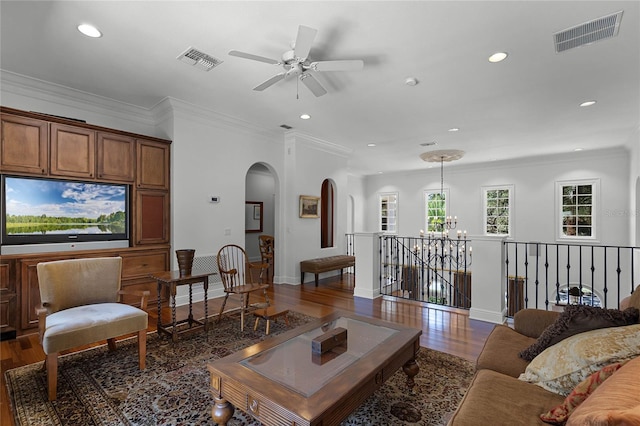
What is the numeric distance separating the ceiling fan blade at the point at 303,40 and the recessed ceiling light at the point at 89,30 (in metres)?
1.83

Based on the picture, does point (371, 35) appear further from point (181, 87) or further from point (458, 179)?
point (458, 179)

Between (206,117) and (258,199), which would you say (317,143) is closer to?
(206,117)

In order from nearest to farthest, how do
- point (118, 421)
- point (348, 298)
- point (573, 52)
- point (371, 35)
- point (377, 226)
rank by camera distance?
point (118, 421), point (371, 35), point (573, 52), point (348, 298), point (377, 226)

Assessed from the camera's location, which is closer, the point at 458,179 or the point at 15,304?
the point at 15,304

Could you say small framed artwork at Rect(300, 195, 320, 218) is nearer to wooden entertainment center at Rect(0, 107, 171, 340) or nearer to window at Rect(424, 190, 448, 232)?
wooden entertainment center at Rect(0, 107, 171, 340)

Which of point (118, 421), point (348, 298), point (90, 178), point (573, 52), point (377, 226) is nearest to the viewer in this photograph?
point (118, 421)

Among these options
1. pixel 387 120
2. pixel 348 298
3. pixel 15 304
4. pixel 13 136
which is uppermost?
pixel 387 120

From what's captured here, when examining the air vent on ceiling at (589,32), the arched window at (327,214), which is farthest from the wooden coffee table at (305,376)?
the arched window at (327,214)

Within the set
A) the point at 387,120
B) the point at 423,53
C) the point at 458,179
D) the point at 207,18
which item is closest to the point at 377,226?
the point at 458,179

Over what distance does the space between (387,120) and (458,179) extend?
5.51 m

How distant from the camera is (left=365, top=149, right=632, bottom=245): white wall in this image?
7.20 metres

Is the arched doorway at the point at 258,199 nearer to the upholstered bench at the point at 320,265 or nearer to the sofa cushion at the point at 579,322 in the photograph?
the upholstered bench at the point at 320,265

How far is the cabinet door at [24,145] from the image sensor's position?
3.31 meters

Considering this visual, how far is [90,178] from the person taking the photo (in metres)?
3.93
